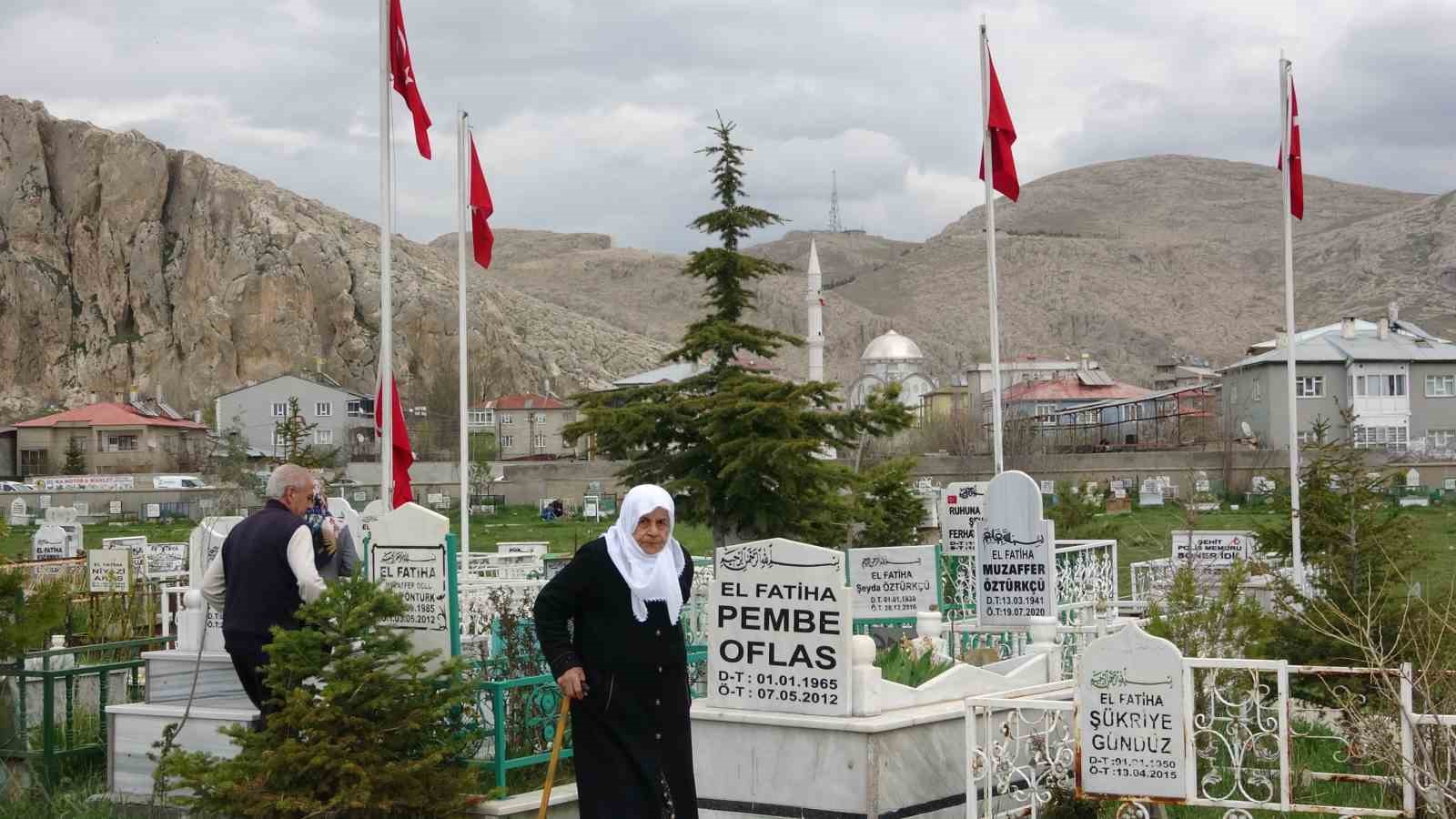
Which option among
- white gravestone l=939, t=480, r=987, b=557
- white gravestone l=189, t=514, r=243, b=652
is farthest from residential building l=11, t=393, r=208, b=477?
white gravestone l=189, t=514, r=243, b=652

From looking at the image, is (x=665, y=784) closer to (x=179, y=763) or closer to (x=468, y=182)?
(x=179, y=763)

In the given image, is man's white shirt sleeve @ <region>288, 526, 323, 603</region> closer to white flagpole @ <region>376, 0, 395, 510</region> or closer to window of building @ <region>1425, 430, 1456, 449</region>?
white flagpole @ <region>376, 0, 395, 510</region>

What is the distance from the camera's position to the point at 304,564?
25.1ft

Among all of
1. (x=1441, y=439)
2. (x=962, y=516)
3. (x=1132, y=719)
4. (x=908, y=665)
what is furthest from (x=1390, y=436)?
(x=1132, y=719)

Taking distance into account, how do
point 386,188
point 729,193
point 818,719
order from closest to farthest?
point 818,719, point 386,188, point 729,193

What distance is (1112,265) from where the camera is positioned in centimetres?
17475

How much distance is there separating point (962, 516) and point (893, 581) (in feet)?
9.27

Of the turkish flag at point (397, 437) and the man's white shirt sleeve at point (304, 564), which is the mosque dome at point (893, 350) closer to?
the turkish flag at point (397, 437)

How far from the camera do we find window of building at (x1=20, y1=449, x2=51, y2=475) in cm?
9262

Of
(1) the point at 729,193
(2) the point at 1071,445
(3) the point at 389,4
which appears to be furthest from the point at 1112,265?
(3) the point at 389,4

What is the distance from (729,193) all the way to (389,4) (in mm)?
12154

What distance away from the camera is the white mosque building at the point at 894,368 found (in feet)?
318

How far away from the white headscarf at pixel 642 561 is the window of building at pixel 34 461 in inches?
3736

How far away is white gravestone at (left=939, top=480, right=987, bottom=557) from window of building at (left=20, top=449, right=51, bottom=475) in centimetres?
8623
